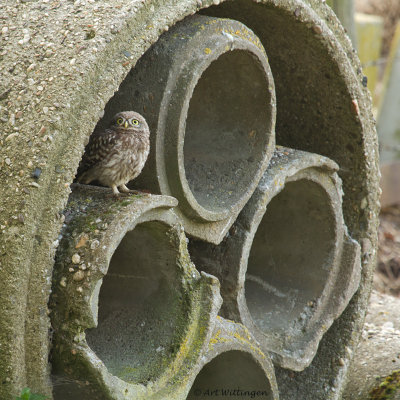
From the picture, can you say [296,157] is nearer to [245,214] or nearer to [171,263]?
[245,214]

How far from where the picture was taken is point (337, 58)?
2.99 m

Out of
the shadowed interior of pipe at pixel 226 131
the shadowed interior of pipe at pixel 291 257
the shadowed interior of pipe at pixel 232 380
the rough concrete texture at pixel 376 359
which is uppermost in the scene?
the shadowed interior of pipe at pixel 226 131

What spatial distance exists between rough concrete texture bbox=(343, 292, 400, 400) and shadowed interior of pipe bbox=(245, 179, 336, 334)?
51cm

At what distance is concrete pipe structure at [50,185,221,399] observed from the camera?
76.9 inches

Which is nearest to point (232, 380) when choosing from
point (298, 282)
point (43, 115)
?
point (298, 282)

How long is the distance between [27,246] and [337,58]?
69.7 inches

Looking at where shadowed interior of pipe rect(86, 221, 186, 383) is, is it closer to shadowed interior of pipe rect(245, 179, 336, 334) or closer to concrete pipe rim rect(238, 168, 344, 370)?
concrete pipe rim rect(238, 168, 344, 370)

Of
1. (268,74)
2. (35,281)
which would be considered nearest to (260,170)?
(268,74)

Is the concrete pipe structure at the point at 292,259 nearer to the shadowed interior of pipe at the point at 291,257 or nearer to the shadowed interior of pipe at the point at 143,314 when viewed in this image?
the shadowed interior of pipe at the point at 291,257

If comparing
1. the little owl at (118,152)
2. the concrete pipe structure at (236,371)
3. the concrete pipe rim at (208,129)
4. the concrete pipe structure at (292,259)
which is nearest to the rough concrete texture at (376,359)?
the concrete pipe structure at (292,259)

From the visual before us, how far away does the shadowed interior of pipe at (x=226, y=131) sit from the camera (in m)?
2.74

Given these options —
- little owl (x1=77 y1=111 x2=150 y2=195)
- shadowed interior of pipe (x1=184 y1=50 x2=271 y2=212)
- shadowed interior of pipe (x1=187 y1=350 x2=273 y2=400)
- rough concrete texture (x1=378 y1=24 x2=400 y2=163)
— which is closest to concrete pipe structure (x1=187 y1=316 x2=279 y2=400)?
shadowed interior of pipe (x1=187 y1=350 x2=273 y2=400)

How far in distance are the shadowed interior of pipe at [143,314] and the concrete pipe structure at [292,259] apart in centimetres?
37

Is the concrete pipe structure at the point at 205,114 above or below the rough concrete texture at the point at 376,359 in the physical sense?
above
